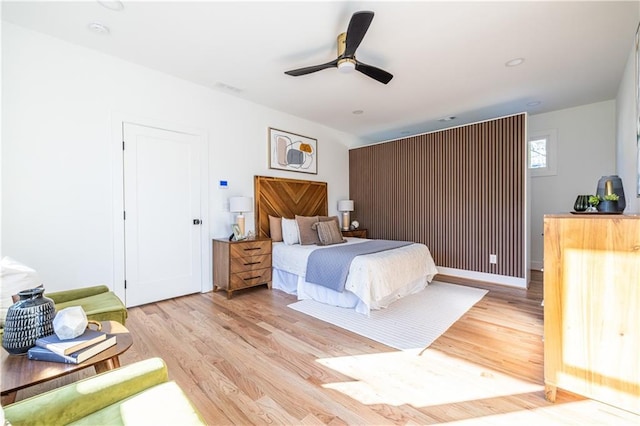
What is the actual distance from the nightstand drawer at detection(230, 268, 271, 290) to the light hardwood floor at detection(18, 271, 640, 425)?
1.89 ft

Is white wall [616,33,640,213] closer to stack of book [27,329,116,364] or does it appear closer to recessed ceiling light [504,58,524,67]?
recessed ceiling light [504,58,524,67]

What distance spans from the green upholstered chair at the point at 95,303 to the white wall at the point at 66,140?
80cm

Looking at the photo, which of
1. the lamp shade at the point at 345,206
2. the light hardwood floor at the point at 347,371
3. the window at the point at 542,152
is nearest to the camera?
the light hardwood floor at the point at 347,371

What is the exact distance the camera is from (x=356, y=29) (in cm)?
214

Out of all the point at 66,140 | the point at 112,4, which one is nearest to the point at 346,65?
the point at 112,4

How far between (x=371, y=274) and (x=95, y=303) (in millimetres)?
2368

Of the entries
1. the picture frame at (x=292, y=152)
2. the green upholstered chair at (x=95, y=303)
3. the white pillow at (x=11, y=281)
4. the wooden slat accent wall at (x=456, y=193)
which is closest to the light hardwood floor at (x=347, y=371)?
the green upholstered chair at (x=95, y=303)

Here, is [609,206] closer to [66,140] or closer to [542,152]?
[542,152]

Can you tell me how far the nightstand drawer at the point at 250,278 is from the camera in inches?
141

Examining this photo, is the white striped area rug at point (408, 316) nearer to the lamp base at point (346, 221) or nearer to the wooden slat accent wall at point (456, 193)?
the wooden slat accent wall at point (456, 193)

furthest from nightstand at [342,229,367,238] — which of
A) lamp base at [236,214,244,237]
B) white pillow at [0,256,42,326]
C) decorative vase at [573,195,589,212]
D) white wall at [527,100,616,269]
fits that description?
white pillow at [0,256,42,326]

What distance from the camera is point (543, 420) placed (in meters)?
1.48

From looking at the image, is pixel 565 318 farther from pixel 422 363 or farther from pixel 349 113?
pixel 349 113

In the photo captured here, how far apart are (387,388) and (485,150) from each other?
12.9 feet
